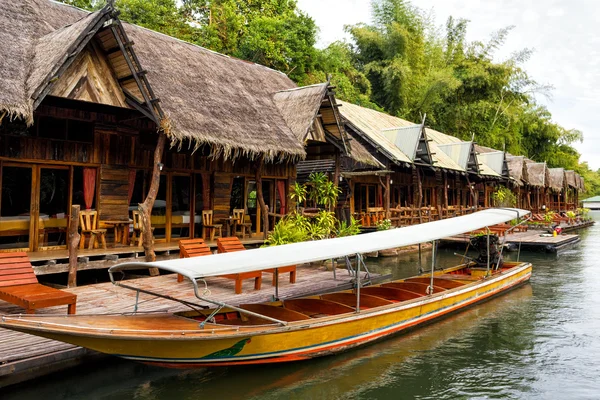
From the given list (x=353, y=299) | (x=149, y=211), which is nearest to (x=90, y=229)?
(x=149, y=211)

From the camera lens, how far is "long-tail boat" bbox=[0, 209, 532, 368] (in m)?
5.81

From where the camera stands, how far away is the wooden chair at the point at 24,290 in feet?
21.3

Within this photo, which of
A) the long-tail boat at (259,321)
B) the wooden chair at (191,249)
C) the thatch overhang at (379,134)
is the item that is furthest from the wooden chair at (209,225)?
the thatch overhang at (379,134)

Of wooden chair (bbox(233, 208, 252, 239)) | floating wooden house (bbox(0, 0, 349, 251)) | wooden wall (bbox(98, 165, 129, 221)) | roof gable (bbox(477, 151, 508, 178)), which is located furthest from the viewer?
roof gable (bbox(477, 151, 508, 178))

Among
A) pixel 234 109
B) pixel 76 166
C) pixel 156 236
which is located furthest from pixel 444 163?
pixel 76 166

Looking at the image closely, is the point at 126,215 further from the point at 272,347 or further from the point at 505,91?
the point at 505,91

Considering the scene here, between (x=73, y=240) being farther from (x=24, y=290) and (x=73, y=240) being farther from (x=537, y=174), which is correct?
(x=537, y=174)

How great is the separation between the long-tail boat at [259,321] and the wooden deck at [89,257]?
2.28 meters

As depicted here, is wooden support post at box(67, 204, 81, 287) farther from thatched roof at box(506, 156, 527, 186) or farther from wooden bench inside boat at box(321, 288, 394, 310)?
thatched roof at box(506, 156, 527, 186)

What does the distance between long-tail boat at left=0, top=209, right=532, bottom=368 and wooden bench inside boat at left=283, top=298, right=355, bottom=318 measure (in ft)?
0.06

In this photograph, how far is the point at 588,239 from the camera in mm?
29000

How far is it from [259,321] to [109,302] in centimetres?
277

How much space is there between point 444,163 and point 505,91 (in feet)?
81.9

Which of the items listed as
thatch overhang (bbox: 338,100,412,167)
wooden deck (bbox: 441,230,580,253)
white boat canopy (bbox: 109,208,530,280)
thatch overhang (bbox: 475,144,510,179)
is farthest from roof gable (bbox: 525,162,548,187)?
white boat canopy (bbox: 109,208,530,280)
